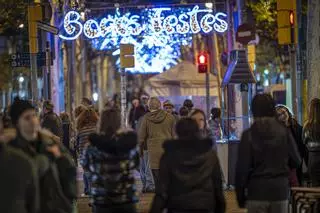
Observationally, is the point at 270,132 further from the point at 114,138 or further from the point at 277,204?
the point at 114,138

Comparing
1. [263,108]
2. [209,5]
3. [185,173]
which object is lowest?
[185,173]

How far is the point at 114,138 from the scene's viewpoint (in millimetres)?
8922

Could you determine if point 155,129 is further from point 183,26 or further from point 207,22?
point 183,26

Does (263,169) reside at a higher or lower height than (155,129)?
lower

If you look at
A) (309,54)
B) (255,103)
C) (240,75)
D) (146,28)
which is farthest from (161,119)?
(146,28)

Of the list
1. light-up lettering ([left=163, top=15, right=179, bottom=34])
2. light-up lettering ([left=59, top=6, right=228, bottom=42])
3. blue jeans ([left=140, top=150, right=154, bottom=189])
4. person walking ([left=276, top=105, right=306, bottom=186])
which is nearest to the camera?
person walking ([left=276, top=105, right=306, bottom=186])

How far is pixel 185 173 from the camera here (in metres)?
8.27

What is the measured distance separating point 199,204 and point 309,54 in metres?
11.6

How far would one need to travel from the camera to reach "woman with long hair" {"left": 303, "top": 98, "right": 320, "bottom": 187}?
12.8m

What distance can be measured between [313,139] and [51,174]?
6282mm

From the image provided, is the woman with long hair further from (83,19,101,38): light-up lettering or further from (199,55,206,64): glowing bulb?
(199,55,206,64): glowing bulb

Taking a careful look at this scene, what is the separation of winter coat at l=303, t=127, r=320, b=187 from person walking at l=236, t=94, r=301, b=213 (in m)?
3.86

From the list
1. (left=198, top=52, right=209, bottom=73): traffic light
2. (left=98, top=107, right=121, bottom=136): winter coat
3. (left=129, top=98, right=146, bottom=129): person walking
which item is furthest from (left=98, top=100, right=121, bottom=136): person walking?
(left=198, top=52, right=209, bottom=73): traffic light

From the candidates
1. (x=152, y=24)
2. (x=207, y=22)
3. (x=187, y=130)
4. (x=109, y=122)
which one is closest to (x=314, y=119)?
(x=109, y=122)
